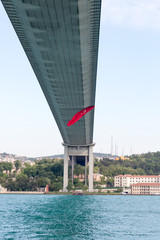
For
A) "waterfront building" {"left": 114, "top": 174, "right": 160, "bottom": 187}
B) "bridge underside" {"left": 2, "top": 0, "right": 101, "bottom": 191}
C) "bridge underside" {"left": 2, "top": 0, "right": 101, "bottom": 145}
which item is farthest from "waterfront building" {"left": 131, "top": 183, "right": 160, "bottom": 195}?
"bridge underside" {"left": 2, "top": 0, "right": 101, "bottom": 145}

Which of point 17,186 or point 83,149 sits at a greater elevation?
point 83,149

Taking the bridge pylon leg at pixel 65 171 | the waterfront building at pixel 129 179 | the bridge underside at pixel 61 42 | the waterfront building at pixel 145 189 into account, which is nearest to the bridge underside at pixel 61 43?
the bridge underside at pixel 61 42

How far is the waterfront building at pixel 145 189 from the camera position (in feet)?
506

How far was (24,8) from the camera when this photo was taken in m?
28.1

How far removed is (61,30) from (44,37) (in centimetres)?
220

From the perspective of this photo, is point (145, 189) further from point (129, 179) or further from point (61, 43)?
point (61, 43)

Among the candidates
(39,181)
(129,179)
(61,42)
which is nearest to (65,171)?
(39,181)

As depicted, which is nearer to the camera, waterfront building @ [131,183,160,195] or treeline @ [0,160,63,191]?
treeline @ [0,160,63,191]

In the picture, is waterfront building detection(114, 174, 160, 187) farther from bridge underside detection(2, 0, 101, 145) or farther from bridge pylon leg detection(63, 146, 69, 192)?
bridge underside detection(2, 0, 101, 145)

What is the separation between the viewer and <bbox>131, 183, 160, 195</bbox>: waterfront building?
506 feet

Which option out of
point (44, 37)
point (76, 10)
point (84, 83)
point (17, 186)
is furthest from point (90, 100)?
point (17, 186)

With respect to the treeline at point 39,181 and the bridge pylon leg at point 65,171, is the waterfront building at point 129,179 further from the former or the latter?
the bridge pylon leg at point 65,171

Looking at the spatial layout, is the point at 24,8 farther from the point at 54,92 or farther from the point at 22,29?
the point at 54,92

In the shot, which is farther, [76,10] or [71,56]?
[71,56]
